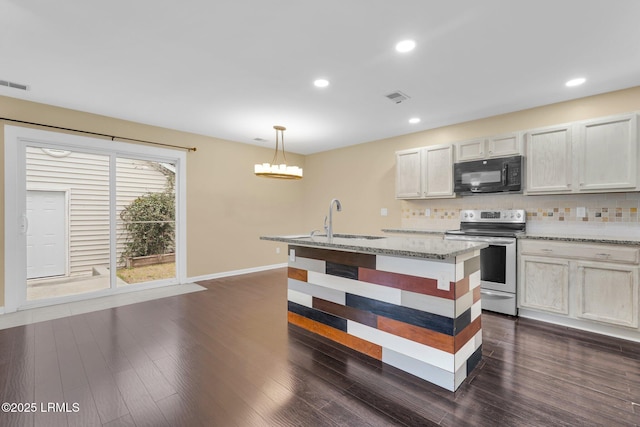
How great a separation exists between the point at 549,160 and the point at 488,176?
2.10 ft

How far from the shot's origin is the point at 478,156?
12.9 ft

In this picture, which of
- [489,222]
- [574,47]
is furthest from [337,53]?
[489,222]

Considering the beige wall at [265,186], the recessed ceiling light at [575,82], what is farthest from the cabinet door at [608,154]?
the beige wall at [265,186]

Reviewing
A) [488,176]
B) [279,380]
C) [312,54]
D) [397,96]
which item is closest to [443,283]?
[279,380]

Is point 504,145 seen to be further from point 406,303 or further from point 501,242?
point 406,303

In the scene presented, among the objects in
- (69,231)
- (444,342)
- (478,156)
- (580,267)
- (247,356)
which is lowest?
(247,356)

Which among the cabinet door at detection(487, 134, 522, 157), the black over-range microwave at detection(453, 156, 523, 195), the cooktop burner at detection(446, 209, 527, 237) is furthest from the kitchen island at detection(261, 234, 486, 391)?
the cabinet door at detection(487, 134, 522, 157)

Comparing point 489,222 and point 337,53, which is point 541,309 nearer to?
point 489,222

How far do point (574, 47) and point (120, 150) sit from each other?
5.43 m

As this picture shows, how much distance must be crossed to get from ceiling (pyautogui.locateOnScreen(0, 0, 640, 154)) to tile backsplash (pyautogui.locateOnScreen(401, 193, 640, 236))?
1185 millimetres

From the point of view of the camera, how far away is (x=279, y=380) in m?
2.14

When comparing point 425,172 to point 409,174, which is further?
point 409,174

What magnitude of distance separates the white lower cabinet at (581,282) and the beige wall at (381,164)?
1438mm

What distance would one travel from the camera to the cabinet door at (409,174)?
14.8ft
